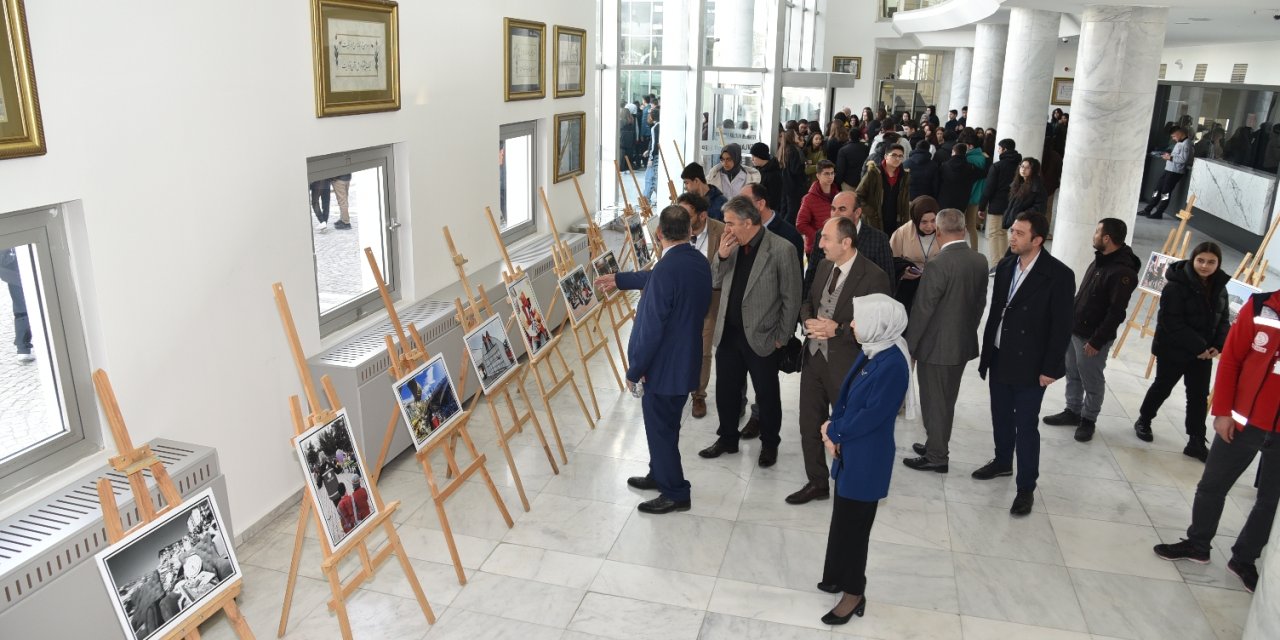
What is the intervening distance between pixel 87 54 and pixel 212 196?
35.5 inches

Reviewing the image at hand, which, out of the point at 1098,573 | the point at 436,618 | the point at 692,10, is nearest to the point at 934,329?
the point at 1098,573

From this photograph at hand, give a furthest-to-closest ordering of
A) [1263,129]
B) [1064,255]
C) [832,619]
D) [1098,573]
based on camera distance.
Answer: [1263,129], [1064,255], [1098,573], [832,619]

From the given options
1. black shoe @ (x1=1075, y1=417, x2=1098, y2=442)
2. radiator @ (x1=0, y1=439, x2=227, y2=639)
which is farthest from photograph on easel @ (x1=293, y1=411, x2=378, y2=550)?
black shoe @ (x1=1075, y1=417, x2=1098, y2=442)

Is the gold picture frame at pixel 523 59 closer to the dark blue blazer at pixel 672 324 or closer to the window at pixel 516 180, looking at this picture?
the window at pixel 516 180

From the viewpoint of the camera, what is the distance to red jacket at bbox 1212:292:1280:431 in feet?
13.7

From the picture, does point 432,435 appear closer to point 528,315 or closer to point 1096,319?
point 528,315

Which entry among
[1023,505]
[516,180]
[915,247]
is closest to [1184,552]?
[1023,505]

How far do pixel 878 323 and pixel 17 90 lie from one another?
3.32 m

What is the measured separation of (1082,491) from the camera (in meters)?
5.71

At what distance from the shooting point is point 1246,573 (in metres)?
4.62

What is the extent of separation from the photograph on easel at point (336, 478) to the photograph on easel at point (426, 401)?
41 cm

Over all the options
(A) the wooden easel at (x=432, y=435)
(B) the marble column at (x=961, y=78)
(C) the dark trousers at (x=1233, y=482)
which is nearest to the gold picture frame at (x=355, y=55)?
(A) the wooden easel at (x=432, y=435)

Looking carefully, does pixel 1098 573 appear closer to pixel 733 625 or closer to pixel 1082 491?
pixel 1082 491

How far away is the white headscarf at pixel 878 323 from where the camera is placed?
12.3 ft
